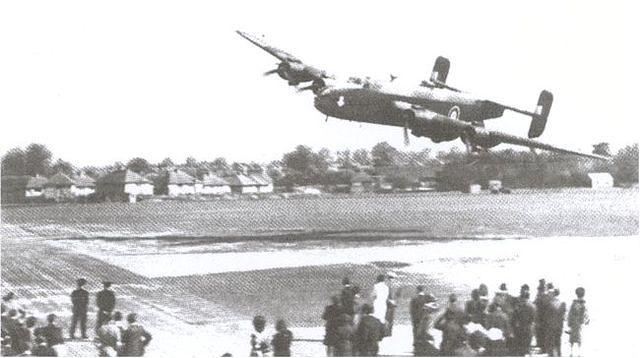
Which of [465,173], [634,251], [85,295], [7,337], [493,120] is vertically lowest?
[7,337]

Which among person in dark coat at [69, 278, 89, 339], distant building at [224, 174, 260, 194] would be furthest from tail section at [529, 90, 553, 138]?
person in dark coat at [69, 278, 89, 339]

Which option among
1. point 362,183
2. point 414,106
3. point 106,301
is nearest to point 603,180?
point 414,106

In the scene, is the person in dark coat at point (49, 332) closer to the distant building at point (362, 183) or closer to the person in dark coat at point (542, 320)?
the person in dark coat at point (542, 320)

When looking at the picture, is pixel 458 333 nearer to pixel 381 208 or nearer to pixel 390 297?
pixel 390 297

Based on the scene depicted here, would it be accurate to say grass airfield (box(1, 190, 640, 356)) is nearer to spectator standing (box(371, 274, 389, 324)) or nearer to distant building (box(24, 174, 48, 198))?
spectator standing (box(371, 274, 389, 324))

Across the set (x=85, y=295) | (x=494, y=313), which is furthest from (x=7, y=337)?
(x=494, y=313)

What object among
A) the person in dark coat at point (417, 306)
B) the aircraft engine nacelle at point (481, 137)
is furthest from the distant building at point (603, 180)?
the person in dark coat at point (417, 306)
